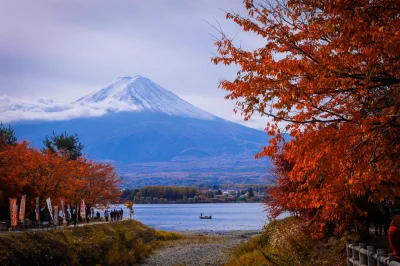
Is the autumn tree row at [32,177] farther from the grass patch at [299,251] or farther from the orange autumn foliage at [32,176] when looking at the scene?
the grass patch at [299,251]

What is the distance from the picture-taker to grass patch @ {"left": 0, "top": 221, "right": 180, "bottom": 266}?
21.1 m

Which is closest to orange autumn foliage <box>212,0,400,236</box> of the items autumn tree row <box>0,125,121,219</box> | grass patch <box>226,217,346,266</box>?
grass patch <box>226,217,346,266</box>

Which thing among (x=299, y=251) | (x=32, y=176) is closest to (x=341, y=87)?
(x=299, y=251)

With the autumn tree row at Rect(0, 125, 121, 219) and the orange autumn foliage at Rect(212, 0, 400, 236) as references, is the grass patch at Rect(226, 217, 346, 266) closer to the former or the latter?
the orange autumn foliage at Rect(212, 0, 400, 236)

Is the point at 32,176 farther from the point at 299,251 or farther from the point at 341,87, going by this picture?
the point at 341,87

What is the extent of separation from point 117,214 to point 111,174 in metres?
9.61

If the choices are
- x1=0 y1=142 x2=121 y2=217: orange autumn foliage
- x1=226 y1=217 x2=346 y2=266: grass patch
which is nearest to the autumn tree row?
x1=0 y1=142 x2=121 y2=217: orange autumn foliage

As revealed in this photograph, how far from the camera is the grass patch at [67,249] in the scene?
2108 centimetres

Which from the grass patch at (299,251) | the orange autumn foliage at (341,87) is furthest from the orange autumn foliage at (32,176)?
the orange autumn foliage at (341,87)

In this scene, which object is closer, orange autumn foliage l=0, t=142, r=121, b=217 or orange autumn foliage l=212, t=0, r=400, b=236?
orange autumn foliage l=212, t=0, r=400, b=236

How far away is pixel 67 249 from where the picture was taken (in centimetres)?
2516

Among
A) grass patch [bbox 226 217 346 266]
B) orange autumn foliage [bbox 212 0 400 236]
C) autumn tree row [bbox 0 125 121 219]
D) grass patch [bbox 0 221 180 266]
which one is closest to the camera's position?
orange autumn foliage [bbox 212 0 400 236]

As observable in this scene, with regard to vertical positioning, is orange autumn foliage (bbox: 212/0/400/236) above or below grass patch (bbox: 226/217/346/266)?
above

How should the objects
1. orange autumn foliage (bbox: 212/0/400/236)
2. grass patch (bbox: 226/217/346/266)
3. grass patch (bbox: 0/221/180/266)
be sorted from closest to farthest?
orange autumn foliage (bbox: 212/0/400/236)
grass patch (bbox: 226/217/346/266)
grass patch (bbox: 0/221/180/266)
